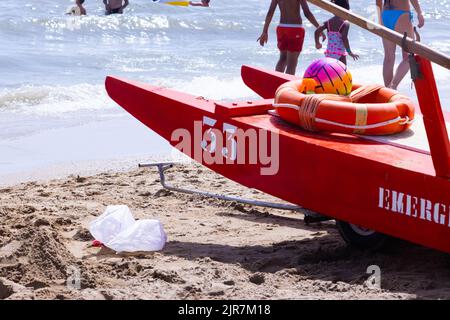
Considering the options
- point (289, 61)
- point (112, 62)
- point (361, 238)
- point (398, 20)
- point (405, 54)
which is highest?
point (398, 20)

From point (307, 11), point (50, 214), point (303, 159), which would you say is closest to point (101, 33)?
point (307, 11)

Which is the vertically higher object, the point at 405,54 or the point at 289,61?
the point at 405,54

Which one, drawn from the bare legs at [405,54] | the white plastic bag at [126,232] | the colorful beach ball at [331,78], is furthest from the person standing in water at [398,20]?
the white plastic bag at [126,232]

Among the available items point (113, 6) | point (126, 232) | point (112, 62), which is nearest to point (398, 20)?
point (126, 232)

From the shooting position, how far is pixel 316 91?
5352mm

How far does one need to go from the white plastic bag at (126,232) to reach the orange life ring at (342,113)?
98 cm

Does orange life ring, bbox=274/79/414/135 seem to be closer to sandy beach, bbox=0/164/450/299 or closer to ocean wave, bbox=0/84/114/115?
sandy beach, bbox=0/164/450/299

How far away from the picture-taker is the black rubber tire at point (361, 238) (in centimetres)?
488

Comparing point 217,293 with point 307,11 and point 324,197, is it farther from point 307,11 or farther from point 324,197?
point 307,11

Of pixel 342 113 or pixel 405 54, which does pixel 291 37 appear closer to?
pixel 405 54

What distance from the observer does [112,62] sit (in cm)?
1382

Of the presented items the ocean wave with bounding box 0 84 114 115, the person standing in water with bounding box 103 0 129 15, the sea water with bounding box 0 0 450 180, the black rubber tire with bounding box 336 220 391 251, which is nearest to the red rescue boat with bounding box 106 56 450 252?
the black rubber tire with bounding box 336 220 391 251

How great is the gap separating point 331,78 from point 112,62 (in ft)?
29.2
